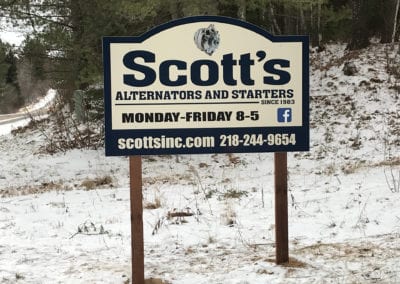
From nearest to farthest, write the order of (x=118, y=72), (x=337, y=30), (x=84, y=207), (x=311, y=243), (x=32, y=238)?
(x=118, y=72)
(x=311, y=243)
(x=32, y=238)
(x=84, y=207)
(x=337, y=30)

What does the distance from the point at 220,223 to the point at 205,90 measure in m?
2.34

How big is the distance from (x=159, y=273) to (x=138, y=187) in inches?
35.1

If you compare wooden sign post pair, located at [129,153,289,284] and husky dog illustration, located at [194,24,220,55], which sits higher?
husky dog illustration, located at [194,24,220,55]

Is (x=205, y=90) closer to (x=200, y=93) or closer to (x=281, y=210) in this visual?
(x=200, y=93)

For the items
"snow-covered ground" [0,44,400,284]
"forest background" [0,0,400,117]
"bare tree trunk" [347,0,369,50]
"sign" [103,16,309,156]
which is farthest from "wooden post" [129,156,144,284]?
"bare tree trunk" [347,0,369,50]

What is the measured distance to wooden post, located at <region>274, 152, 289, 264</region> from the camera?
4309 millimetres

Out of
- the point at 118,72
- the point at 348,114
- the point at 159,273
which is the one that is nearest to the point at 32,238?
the point at 159,273

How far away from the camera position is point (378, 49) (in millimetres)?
18875

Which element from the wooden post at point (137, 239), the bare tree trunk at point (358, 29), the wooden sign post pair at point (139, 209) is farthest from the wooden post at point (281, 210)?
the bare tree trunk at point (358, 29)

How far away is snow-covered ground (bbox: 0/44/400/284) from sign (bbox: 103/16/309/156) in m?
1.13

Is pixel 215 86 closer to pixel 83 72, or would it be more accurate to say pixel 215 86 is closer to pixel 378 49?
pixel 83 72

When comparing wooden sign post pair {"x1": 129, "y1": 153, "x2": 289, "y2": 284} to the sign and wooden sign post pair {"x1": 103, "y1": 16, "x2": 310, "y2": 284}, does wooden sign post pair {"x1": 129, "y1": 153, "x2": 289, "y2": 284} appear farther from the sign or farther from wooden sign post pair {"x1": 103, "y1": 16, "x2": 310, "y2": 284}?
the sign

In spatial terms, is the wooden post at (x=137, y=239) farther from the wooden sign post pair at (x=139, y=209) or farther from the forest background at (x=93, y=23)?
the forest background at (x=93, y=23)

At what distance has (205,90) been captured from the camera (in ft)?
13.3
